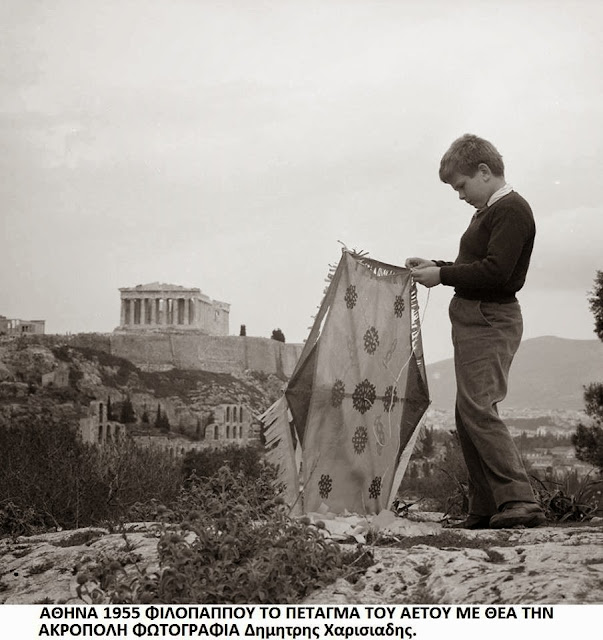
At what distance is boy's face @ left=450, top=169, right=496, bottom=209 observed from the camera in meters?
4.93

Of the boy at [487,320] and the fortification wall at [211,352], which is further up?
the fortification wall at [211,352]

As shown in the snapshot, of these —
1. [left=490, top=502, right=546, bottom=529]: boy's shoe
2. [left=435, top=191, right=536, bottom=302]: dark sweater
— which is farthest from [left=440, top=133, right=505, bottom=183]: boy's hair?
[left=490, top=502, right=546, bottom=529]: boy's shoe

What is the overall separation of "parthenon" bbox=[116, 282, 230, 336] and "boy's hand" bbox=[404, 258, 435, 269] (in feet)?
304

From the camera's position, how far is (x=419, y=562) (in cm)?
365

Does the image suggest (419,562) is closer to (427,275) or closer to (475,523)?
(475,523)

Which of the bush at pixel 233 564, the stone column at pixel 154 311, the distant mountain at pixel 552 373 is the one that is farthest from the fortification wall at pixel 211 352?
the bush at pixel 233 564

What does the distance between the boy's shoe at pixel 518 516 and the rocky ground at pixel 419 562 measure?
63 mm

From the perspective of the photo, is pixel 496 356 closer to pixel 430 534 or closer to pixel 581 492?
pixel 430 534

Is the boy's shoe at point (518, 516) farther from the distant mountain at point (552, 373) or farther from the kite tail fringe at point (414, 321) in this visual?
the distant mountain at point (552, 373)

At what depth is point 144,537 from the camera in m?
4.30

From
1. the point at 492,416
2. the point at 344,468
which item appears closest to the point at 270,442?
the point at 344,468

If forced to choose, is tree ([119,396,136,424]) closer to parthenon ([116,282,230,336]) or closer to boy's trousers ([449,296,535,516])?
parthenon ([116,282,230,336])

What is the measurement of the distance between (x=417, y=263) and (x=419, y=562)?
7.12ft

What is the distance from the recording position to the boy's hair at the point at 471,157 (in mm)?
4910
